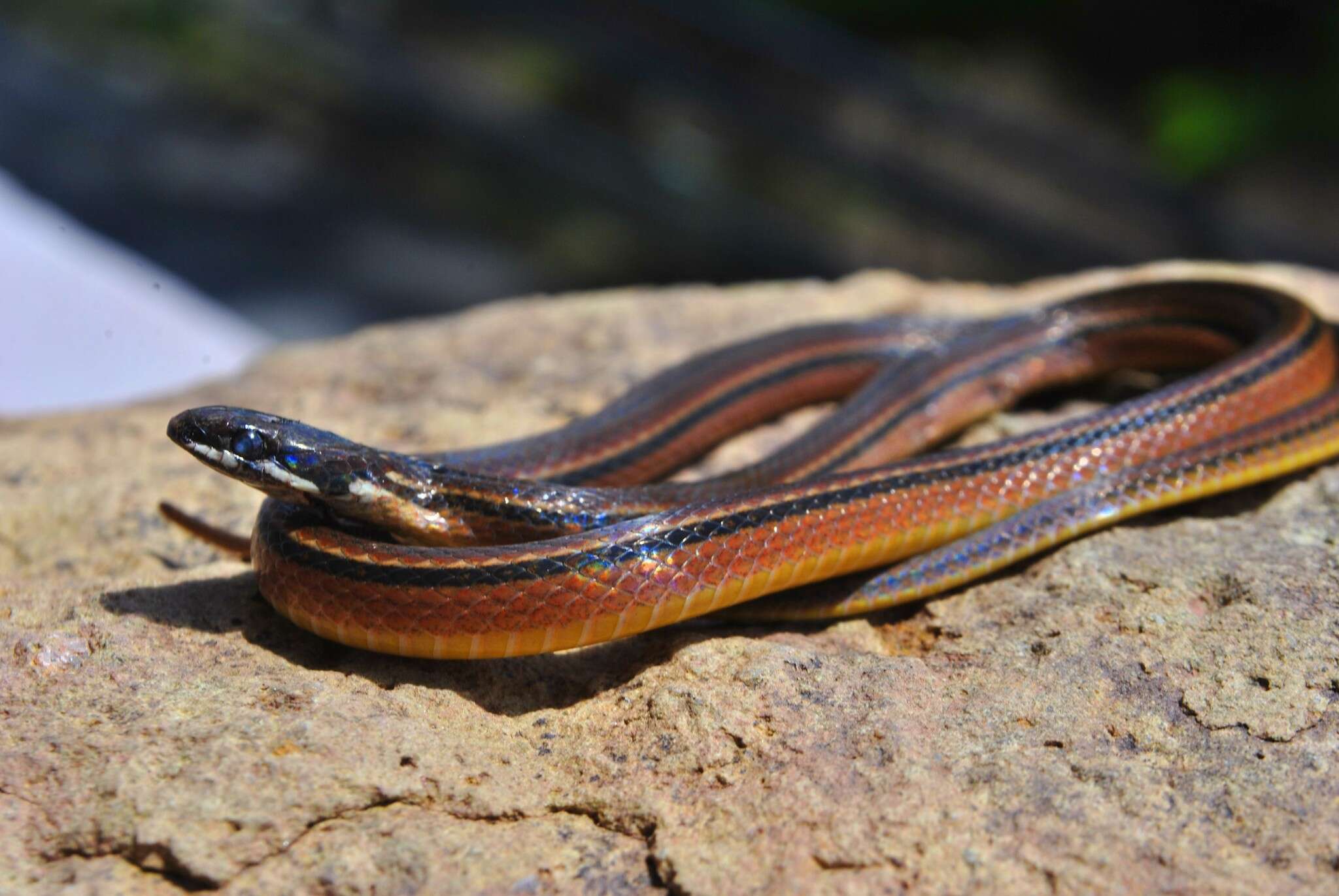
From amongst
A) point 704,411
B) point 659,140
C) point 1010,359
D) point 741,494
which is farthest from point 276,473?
point 659,140

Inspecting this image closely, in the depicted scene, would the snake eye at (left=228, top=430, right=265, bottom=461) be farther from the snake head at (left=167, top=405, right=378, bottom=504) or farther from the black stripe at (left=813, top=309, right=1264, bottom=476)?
the black stripe at (left=813, top=309, right=1264, bottom=476)

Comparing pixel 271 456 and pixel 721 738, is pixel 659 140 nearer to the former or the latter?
pixel 271 456

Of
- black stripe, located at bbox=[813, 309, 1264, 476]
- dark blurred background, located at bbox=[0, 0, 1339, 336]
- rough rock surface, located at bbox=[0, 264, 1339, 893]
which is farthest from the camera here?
dark blurred background, located at bbox=[0, 0, 1339, 336]

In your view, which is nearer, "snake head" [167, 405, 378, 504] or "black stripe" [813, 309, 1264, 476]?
"snake head" [167, 405, 378, 504]

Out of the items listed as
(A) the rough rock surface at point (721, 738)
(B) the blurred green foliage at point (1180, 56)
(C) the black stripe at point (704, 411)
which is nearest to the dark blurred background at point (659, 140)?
(B) the blurred green foliage at point (1180, 56)

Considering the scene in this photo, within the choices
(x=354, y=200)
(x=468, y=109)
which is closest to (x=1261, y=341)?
(x=468, y=109)

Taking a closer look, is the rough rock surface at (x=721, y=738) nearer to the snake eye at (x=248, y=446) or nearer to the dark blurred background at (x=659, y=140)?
the snake eye at (x=248, y=446)

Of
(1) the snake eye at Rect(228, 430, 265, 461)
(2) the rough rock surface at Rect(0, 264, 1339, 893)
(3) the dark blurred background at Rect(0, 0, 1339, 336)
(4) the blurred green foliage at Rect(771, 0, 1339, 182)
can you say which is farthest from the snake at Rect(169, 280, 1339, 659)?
(4) the blurred green foliage at Rect(771, 0, 1339, 182)
